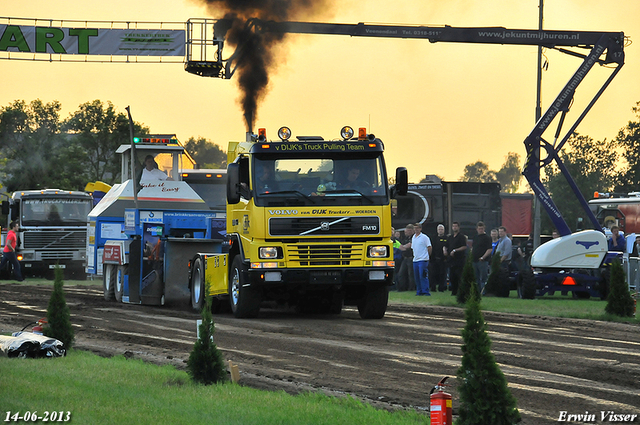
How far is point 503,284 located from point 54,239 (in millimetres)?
18623

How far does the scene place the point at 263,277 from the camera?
1486 centimetres

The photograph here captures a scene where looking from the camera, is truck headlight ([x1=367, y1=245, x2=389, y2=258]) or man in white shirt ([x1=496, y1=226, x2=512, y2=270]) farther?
man in white shirt ([x1=496, y1=226, x2=512, y2=270])

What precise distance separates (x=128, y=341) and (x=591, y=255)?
12.8 metres

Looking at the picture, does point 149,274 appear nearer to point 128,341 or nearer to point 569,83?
point 128,341

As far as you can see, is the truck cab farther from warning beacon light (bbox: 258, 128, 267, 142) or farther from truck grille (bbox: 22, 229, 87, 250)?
truck grille (bbox: 22, 229, 87, 250)

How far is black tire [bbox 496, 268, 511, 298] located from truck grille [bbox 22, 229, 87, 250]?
712 inches

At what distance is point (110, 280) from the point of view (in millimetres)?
21203

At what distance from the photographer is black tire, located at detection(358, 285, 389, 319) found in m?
15.9

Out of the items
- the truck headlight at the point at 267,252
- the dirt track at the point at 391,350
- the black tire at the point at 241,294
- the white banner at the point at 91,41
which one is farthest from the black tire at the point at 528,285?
the white banner at the point at 91,41

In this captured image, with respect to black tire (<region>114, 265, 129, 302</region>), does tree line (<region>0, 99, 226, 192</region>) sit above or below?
above

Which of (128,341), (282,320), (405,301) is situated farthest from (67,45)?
(128,341)

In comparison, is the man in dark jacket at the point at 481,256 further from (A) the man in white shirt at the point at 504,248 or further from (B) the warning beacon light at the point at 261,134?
(B) the warning beacon light at the point at 261,134

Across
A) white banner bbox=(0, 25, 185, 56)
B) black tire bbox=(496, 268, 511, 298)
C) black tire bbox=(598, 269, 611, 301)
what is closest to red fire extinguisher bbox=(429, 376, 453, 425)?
black tire bbox=(598, 269, 611, 301)

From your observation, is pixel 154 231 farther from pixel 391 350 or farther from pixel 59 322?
pixel 391 350
